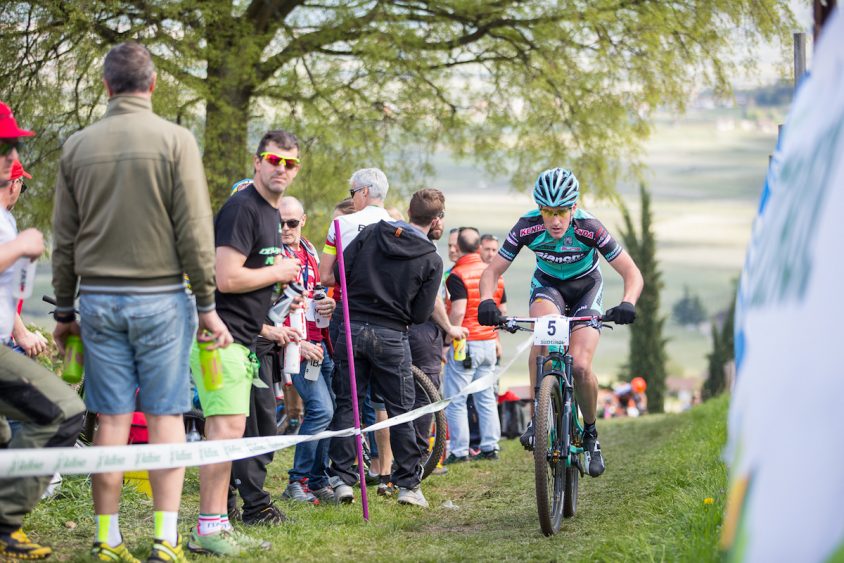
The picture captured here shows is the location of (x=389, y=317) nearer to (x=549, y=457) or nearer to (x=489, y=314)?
(x=489, y=314)

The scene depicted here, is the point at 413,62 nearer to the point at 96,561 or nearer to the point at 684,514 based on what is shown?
the point at 684,514

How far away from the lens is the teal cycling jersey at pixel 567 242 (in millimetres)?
7348

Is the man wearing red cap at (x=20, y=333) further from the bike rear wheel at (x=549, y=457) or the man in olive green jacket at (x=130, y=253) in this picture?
the bike rear wheel at (x=549, y=457)

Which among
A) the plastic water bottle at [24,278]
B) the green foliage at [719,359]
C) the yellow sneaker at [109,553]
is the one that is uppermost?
the plastic water bottle at [24,278]

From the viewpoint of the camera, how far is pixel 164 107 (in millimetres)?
14531

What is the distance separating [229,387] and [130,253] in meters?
1.19

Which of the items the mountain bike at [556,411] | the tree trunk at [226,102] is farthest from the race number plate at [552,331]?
the tree trunk at [226,102]

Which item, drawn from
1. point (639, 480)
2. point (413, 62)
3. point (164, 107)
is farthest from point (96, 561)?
point (413, 62)

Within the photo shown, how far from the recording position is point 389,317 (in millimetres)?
7801

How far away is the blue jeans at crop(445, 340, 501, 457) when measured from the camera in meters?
11.6

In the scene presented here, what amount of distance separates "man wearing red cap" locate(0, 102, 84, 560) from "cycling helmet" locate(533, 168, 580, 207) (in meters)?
3.24

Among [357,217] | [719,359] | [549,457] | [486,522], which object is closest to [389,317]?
[357,217]

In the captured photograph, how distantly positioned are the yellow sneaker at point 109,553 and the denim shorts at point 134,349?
2.07ft

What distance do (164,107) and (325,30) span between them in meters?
3.71
